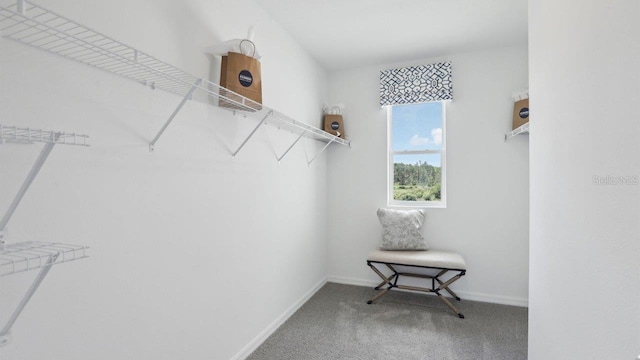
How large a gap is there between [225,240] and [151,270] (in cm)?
57

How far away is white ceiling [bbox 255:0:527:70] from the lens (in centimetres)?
247

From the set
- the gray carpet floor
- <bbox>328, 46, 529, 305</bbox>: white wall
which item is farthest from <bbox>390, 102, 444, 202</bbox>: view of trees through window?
the gray carpet floor

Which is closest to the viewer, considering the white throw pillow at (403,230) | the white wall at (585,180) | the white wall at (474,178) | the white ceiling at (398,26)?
the white wall at (585,180)

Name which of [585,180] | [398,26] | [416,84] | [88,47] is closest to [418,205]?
[416,84]

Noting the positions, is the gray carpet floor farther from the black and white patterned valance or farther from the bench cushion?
the black and white patterned valance

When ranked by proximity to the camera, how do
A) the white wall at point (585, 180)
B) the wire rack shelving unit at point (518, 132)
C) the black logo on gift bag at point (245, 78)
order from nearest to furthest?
the white wall at point (585, 180) < the black logo on gift bag at point (245, 78) < the wire rack shelving unit at point (518, 132)

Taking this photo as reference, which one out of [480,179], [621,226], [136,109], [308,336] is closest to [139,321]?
[136,109]

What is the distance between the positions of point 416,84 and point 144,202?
3025 millimetres

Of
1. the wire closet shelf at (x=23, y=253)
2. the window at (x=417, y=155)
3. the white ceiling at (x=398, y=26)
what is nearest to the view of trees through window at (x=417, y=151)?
the window at (x=417, y=155)

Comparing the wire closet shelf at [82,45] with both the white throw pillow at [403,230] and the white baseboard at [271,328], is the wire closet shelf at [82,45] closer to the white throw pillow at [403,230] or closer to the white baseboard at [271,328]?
the white baseboard at [271,328]

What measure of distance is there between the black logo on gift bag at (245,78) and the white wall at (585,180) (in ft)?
5.09

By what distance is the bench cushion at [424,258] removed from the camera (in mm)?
2922

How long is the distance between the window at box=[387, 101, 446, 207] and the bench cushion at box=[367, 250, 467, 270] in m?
0.61

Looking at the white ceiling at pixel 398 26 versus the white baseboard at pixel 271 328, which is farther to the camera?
the white ceiling at pixel 398 26
